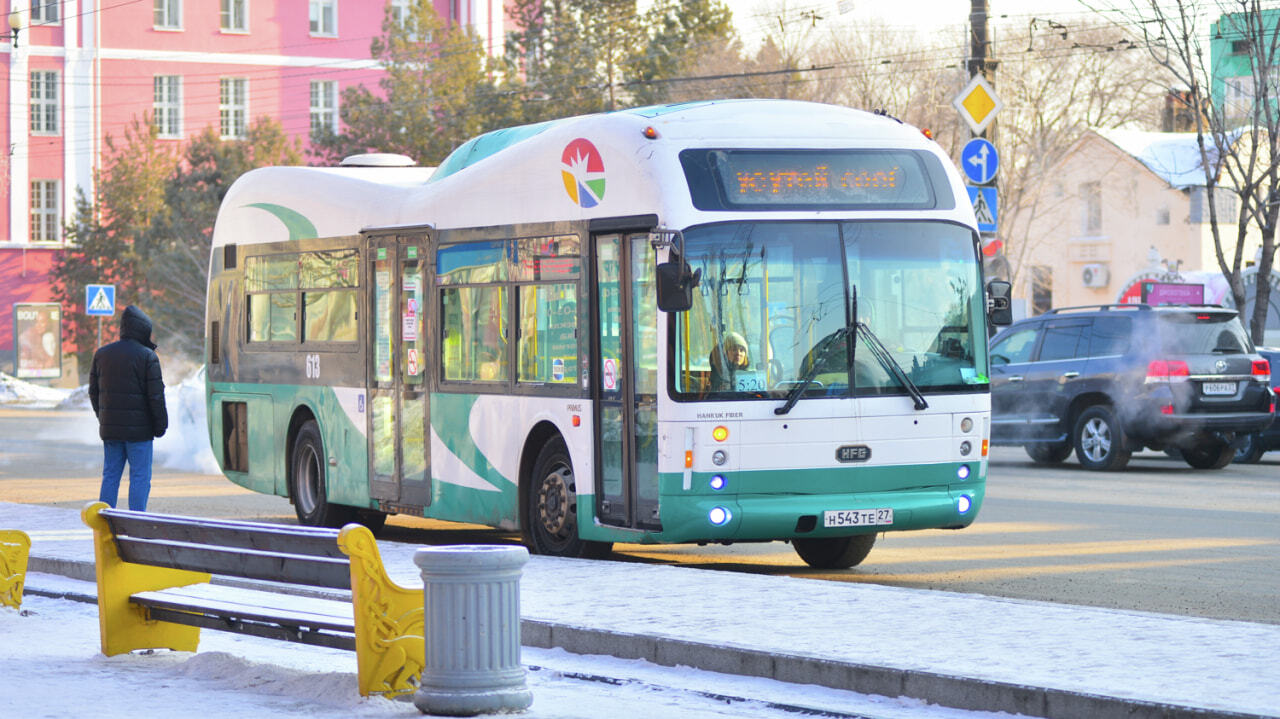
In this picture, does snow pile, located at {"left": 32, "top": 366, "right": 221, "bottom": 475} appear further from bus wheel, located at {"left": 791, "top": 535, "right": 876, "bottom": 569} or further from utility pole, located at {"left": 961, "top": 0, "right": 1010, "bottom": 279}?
bus wheel, located at {"left": 791, "top": 535, "right": 876, "bottom": 569}

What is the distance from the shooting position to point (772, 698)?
829cm

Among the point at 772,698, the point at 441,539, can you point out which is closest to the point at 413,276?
the point at 441,539

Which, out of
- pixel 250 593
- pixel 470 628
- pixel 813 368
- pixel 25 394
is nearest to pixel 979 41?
pixel 813 368

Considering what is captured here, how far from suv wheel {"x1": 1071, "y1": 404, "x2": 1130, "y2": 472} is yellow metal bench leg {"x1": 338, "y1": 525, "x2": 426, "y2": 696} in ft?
53.6

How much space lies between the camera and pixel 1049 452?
25.1m

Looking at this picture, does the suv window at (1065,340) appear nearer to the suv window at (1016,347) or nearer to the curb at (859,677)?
the suv window at (1016,347)

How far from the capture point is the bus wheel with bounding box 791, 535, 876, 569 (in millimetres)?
13820

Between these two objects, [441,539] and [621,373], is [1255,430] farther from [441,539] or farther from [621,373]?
[621,373]

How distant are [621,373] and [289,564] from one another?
4.29m

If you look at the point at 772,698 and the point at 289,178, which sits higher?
the point at 289,178

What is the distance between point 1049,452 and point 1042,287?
46.0 m

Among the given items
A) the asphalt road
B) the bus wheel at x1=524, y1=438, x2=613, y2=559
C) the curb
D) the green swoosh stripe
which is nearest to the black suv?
the asphalt road

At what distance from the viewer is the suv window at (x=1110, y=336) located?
23516 millimetres

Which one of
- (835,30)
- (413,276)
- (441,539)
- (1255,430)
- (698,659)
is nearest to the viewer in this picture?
(698,659)
